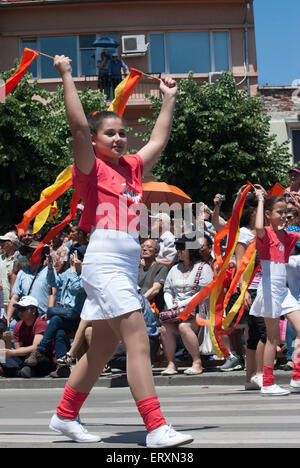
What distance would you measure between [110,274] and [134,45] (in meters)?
34.1

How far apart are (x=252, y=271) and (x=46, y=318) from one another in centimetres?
408

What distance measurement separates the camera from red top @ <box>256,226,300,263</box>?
343 inches

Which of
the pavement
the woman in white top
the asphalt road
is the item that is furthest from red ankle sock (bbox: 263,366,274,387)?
the pavement

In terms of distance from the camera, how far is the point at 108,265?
522cm

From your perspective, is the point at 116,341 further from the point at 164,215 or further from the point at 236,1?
the point at 236,1

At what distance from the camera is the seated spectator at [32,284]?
1342 centimetres

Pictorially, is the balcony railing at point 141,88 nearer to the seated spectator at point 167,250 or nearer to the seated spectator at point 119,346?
the seated spectator at point 167,250

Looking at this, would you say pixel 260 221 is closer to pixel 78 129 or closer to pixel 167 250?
pixel 78 129

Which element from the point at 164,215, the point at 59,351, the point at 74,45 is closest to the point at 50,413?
the point at 59,351

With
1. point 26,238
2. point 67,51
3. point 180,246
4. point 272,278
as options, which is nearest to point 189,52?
point 67,51

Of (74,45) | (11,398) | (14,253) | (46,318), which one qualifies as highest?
(74,45)

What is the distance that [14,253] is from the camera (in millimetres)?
15758

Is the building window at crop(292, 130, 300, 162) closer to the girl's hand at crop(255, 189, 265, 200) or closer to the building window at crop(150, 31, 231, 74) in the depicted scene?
the building window at crop(150, 31, 231, 74)

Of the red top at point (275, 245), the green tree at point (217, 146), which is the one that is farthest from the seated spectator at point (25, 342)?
the green tree at point (217, 146)
